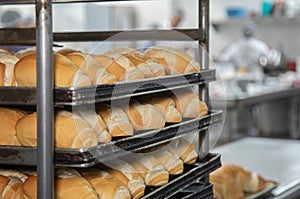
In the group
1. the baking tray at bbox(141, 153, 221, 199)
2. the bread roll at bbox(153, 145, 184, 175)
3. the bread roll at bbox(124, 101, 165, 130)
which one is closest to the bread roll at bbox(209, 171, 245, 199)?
the baking tray at bbox(141, 153, 221, 199)

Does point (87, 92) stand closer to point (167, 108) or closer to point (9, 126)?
point (9, 126)

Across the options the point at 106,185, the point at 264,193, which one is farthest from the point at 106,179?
the point at 264,193

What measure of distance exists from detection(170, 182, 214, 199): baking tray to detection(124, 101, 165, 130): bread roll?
19 centimetres

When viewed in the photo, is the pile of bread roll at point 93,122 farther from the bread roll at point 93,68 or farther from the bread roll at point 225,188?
the bread roll at point 225,188

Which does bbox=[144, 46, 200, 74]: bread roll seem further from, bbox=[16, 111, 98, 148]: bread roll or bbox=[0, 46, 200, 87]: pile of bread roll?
bbox=[16, 111, 98, 148]: bread roll

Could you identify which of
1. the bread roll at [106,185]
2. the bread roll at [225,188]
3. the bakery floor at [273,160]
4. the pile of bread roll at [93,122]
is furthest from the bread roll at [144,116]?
the bakery floor at [273,160]

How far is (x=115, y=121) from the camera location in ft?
3.68

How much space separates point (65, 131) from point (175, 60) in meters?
0.42

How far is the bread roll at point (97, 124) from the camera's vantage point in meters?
1.07

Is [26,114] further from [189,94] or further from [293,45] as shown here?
[293,45]

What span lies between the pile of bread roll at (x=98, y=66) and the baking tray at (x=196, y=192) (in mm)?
261

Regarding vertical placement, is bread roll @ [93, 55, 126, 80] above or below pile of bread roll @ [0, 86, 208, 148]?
above

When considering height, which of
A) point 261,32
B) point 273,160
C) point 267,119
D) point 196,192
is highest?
point 261,32

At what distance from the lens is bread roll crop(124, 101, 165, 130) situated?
1.18 metres
